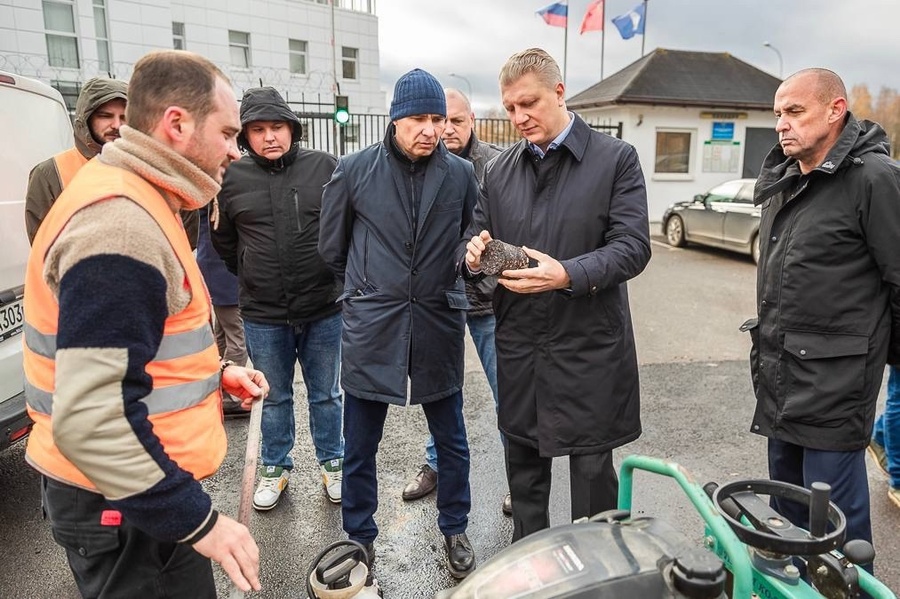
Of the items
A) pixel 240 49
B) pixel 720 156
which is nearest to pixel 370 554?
pixel 720 156

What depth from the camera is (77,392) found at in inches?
50.1

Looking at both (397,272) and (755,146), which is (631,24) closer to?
(755,146)

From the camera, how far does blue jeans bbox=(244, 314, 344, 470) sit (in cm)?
360

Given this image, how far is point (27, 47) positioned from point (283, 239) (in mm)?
17683

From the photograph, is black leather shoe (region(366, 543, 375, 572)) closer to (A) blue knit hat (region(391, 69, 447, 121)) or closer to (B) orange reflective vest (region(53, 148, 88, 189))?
(A) blue knit hat (region(391, 69, 447, 121))

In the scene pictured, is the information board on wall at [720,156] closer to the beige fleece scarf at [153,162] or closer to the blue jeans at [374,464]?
the blue jeans at [374,464]

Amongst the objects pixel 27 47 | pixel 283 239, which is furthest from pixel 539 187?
pixel 27 47

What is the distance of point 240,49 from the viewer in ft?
72.0

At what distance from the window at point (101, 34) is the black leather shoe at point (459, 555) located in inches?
765

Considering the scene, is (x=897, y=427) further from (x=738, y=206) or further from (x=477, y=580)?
(x=738, y=206)

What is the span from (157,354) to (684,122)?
61.3ft

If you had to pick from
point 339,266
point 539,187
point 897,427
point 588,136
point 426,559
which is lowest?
point 426,559

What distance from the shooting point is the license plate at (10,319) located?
3.29m

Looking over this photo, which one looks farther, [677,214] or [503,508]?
[677,214]
